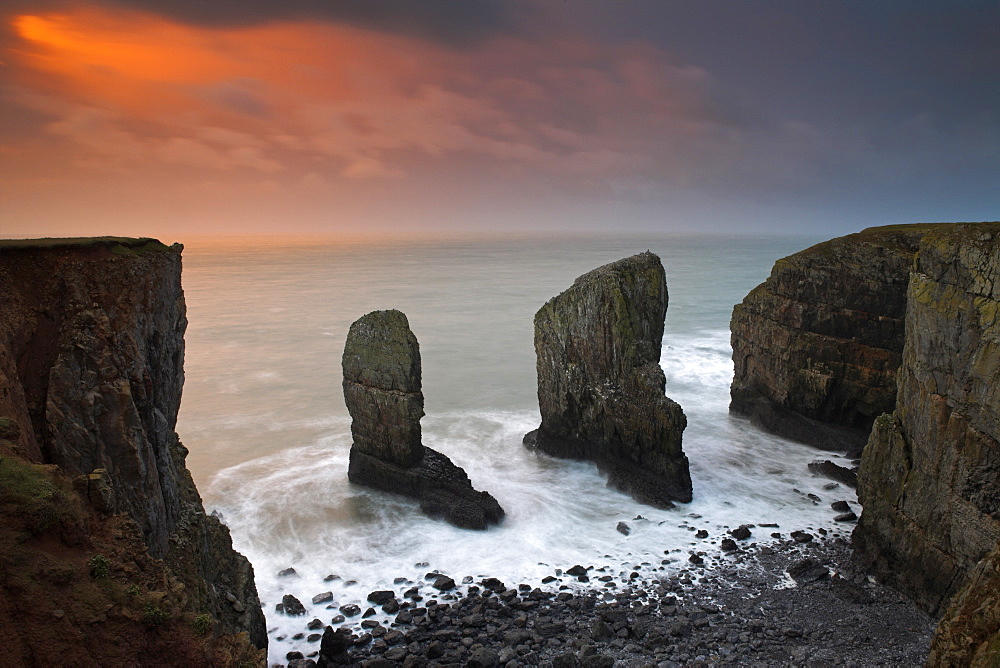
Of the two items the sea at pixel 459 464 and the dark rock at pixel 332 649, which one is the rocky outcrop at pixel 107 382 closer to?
the dark rock at pixel 332 649

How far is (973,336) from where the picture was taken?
18.0 meters

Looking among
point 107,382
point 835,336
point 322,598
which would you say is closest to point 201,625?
point 107,382

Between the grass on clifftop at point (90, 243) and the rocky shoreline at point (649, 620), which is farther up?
the grass on clifftop at point (90, 243)

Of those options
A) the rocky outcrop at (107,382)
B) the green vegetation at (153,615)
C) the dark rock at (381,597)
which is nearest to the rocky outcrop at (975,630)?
the green vegetation at (153,615)

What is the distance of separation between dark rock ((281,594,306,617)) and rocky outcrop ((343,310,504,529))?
7101 millimetres

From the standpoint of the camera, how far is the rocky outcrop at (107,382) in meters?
11.3

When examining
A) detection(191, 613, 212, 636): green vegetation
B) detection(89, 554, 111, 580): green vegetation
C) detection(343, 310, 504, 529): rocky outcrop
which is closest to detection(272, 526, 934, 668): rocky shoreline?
detection(343, 310, 504, 529): rocky outcrop

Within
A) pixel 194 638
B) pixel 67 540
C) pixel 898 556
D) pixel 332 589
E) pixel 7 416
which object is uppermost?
pixel 7 416

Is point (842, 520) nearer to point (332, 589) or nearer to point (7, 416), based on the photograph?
point (332, 589)

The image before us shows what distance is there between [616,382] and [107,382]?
2116 centimetres

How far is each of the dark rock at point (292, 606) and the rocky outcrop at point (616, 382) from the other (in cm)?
1360

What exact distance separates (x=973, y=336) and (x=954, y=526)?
516cm

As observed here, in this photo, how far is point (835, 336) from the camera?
108 feet

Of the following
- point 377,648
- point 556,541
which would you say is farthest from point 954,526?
point 377,648
